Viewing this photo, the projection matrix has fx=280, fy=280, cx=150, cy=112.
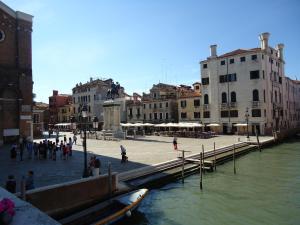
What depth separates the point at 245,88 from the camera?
41594 millimetres

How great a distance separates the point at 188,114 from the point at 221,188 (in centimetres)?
3230

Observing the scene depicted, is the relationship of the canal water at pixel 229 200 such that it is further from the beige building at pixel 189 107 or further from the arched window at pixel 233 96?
the beige building at pixel 189 107

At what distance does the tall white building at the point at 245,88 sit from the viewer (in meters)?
40.4

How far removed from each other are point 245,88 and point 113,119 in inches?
789

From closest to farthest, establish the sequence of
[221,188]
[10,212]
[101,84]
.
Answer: [10,212], [221,188], [101,84]

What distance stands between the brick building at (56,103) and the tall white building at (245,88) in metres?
40.0

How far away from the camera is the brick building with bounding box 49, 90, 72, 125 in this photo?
240 feet

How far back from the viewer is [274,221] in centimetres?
1073

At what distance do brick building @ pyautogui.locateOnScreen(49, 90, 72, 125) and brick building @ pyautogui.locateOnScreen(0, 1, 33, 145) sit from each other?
41.3 m

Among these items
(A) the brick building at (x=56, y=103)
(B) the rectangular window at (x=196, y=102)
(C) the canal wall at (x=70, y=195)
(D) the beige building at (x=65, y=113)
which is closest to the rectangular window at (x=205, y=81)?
(B) the rectangular window at (x=196, y=102)

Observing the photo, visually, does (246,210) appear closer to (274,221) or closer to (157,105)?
(274,221)

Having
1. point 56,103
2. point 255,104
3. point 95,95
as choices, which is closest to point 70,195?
point 255,104

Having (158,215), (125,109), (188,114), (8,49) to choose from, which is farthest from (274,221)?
(125,109)

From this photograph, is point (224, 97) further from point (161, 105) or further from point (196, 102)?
point (161, 105)
